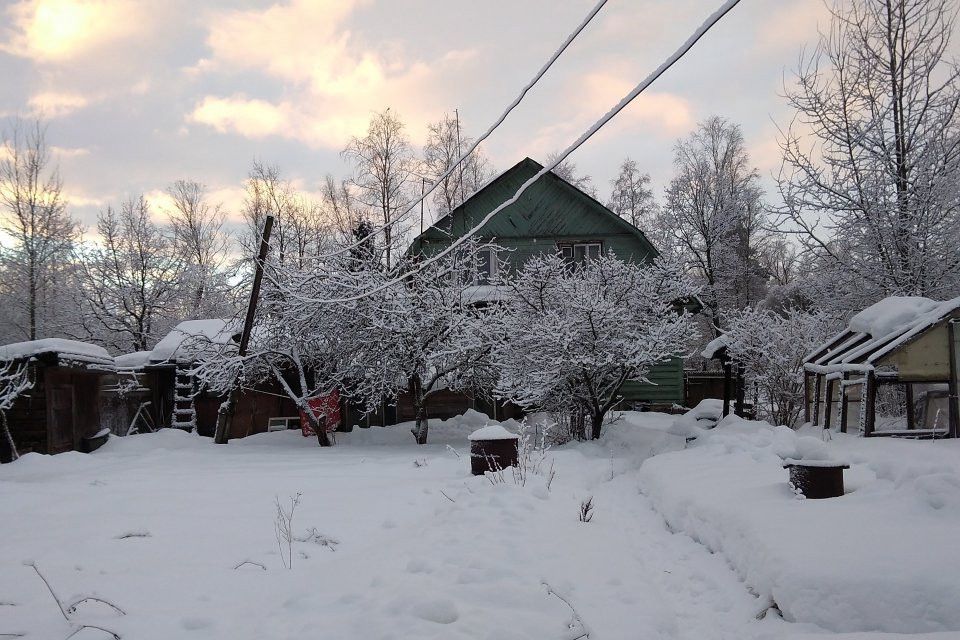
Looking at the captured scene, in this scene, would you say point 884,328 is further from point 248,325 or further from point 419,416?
point 248,325

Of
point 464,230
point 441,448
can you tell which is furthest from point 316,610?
point 464,230

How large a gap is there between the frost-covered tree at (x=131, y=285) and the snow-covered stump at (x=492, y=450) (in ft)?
77.3

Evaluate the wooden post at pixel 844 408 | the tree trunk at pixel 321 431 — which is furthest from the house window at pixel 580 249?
the wooden post at pixel 844 408

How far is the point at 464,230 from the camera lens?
67.4ft

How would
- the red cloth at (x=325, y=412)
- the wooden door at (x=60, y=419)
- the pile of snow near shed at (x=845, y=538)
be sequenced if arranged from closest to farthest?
the pile of snow near shed at (x=845, y=538) < the wooden door at (x=60, y=419) < the red cloth at (x=325, y=412)

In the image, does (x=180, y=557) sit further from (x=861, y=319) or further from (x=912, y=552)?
(x=861, y=319)

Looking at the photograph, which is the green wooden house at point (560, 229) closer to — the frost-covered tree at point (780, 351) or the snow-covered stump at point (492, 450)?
the frost-covered tree at point (780, 351)

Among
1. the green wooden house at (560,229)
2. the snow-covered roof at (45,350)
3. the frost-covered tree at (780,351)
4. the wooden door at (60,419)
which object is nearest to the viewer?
the snow-covered roof at (45,350)

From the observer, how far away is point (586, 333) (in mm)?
13148

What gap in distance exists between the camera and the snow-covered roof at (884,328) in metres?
9.74

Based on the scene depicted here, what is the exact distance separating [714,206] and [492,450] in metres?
25.2

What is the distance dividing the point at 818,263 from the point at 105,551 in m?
14.9

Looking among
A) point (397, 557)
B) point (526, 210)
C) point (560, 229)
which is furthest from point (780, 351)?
point (397, 557)

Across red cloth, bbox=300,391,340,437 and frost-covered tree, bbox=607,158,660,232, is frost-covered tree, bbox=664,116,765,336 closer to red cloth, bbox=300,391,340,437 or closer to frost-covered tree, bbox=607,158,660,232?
frost-covered tree, bbox=607,158,660,232
